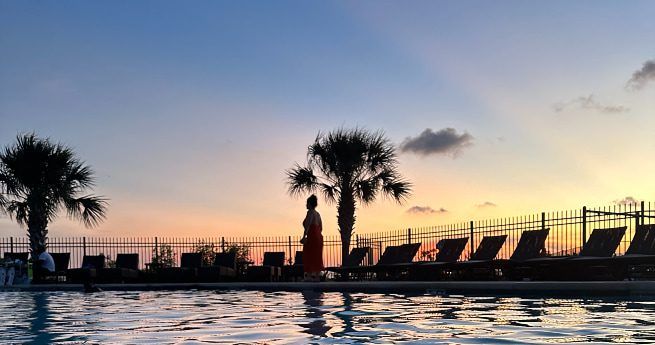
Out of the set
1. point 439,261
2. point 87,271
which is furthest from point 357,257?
point 87,271

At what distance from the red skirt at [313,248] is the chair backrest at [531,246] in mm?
5763

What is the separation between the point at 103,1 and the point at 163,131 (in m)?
4.45

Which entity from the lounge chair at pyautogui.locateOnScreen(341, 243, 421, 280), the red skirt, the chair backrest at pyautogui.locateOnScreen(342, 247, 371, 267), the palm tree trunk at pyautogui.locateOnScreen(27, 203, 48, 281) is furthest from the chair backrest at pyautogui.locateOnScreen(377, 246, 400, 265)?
the palm tree trunk at pyautogui.locateOnScreen(27, 203, 48, 281)

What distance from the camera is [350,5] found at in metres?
16.2

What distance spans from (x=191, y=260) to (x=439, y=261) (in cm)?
680

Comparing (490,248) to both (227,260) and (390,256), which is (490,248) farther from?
(227,260)

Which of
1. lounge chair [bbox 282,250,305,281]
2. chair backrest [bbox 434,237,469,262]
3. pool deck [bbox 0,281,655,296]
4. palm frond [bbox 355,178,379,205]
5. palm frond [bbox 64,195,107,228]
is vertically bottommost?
lounge chair [bbox 282,250,305,281]

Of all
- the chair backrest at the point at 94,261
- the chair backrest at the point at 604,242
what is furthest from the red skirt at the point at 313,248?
the chair backrest at the point at 94,261

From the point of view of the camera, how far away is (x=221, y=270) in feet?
62.8

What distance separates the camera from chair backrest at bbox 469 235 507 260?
17344 mm

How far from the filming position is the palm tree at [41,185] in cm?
2117

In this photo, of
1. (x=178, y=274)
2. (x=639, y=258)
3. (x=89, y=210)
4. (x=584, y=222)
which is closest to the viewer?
(x=639, y=258)

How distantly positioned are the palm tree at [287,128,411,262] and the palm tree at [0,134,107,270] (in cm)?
663

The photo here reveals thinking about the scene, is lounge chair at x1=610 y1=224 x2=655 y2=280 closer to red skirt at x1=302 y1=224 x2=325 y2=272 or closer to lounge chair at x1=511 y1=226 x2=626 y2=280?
lounge chair at x1=511 y1=226 x2=626 y2=280
